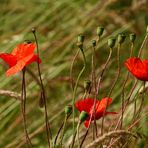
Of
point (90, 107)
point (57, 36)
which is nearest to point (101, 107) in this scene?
point (90, 107)

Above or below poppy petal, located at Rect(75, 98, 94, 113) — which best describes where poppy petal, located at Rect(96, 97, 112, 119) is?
below

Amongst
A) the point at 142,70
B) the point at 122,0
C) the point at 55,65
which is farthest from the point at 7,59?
the point at 122,0

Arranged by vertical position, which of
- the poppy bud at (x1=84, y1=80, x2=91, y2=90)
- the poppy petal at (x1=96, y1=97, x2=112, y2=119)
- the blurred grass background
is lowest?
the blurred grass background

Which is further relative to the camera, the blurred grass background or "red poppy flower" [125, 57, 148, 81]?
the blurred grass background

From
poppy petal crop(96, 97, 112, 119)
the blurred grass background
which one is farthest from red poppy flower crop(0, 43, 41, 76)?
the blurred grass background

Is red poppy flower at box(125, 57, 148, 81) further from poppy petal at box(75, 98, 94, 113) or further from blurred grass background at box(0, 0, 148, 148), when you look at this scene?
blurred grass background at box(0, 0, 148, 148)

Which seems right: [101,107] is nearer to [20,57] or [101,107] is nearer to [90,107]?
[90,107]
